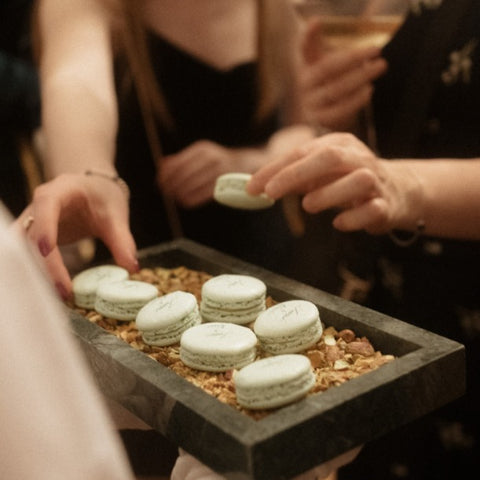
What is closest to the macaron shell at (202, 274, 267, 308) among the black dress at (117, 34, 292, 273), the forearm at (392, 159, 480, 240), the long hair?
the forearm at (392, 159, 480, 240)

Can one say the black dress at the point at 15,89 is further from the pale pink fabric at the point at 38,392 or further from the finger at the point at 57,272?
the pale pink fabric at the point at 38,392

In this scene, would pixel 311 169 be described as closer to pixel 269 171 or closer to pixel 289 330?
pixel 269 171

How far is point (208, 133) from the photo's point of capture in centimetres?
125

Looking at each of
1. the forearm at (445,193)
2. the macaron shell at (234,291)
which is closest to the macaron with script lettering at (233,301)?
the macaron shell at (234,291)

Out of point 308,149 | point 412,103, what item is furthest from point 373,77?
point 308,149

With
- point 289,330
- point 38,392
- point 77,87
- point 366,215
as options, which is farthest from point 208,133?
point 38,392

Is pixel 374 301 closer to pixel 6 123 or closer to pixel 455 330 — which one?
pixel 455 330

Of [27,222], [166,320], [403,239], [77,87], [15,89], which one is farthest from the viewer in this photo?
[15,89]

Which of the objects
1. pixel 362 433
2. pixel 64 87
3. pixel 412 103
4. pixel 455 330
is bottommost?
pixel 455 330

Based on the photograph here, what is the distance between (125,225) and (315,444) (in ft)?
1.37

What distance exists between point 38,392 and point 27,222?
44cm

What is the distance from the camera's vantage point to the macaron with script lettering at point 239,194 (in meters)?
0.78

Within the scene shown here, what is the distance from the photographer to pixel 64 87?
998 millimetres

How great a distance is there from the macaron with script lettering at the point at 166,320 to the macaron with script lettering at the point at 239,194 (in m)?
0.17
